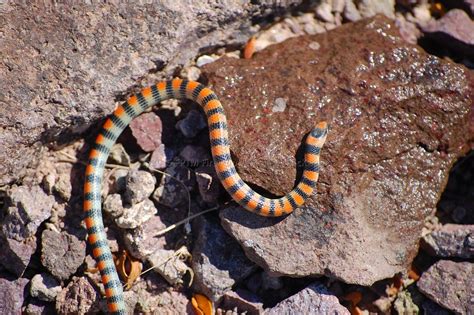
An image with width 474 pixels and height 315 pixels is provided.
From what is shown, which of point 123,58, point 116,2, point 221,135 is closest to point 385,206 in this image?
point 221,135

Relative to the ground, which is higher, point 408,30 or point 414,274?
point 408,30

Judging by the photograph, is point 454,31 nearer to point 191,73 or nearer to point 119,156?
point 191,73

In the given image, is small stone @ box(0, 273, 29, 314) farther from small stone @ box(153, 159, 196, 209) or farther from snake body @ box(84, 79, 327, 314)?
small stone @ box(153, 159, 196, 209)

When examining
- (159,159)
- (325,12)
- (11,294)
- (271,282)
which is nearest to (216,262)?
(271,282)

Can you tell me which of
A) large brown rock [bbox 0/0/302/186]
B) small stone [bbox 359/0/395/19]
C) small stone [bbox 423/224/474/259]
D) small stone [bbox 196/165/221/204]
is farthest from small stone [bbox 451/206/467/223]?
large brown rock [bbox 0/0/302/186]

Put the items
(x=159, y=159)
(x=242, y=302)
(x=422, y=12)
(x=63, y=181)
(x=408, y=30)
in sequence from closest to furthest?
1. (x=242, y=302)
2. (x=63, y=181)
3. (x=159, y=159)
4. (x=408, y=30)
5. (x=422, y=12)

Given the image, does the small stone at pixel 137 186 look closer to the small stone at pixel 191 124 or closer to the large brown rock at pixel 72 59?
the small stone at pixel 191 124
